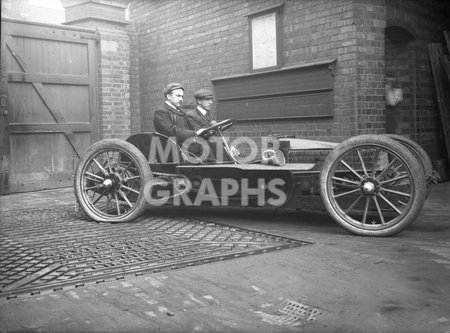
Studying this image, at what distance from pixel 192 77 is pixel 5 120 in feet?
10.4

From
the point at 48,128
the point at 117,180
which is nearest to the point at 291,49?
the point at 117,180

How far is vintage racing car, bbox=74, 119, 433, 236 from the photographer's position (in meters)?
4.16

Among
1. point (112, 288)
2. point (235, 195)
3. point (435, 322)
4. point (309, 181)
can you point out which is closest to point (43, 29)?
point (235, 195)

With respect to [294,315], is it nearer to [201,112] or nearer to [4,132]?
[201,112]

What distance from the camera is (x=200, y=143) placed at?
5.24 meters

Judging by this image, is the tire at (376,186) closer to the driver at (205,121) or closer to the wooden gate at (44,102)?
the driver at (205,121)

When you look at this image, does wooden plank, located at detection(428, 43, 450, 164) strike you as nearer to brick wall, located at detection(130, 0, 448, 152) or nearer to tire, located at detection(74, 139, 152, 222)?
brick wall, located at detection(130, 0, 448, 152)

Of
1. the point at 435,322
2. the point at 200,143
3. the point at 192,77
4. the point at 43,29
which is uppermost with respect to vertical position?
the point at 43,29

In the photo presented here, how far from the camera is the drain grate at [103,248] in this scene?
3.14 metres

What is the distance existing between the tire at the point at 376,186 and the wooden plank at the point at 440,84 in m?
4.27

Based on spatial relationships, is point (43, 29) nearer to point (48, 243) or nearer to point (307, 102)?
point (307, 102)

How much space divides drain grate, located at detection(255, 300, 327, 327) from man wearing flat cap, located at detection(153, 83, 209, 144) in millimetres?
2858

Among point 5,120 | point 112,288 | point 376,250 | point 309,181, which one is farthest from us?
point 5,120

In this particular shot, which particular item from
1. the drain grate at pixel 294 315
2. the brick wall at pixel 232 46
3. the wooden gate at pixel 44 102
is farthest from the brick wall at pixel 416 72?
the drain grate at pixel 294 315
